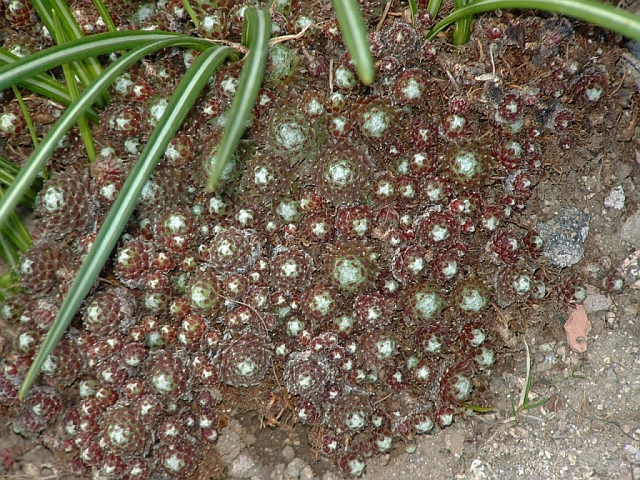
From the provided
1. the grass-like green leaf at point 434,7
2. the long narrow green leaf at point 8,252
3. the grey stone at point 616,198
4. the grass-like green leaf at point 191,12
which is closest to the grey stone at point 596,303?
the grey stone at point 616,198

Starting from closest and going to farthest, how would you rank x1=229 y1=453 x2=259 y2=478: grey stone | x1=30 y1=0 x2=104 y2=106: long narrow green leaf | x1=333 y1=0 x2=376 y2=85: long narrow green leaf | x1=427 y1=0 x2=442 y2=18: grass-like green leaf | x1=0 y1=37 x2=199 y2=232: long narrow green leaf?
x1=333 y1=0 x2=376 y2=85: long narrow green leaf → x1=0 y1=37 x2=199 y2=232: long narrow green leaf → x1=30 y1=0 x2=104 y2=106: long narrow green leaf → x1=427 y1=0 x2=442 y2=18: grass-like green leaf → x1=229 y1=453 x2=259 y2=478: grey stone

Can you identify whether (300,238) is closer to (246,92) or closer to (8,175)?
(246,92)

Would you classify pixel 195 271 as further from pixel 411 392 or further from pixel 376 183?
pixel 411 392

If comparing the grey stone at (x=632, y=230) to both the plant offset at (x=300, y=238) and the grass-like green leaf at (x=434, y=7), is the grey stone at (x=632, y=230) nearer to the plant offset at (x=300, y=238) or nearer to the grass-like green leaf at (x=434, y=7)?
the plant offset at (x=300, y=238)

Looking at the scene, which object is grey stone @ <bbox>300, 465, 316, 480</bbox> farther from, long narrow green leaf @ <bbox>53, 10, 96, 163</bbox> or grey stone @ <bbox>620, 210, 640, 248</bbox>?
grey stone @ <bbox>620, 210, 640, 248</bbox>

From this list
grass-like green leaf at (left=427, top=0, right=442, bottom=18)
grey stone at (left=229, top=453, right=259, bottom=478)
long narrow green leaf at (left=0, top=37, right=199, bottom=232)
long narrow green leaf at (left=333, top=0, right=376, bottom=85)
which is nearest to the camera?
long narrow green leaf at (left=333, top=0, right=376, bottom=85)

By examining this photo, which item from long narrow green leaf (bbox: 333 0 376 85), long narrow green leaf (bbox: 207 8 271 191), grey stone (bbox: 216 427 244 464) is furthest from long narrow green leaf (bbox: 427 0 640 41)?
grey stone (bbox: 216 427 244 464)

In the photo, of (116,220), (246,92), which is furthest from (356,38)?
(116,220)

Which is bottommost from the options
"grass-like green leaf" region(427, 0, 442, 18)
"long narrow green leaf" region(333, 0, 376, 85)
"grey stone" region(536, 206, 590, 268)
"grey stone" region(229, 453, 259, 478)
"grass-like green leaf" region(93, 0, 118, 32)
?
"grey stone" region(229, 453, 259, 478)

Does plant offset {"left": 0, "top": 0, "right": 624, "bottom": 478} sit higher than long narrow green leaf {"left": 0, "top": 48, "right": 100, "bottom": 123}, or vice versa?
long narrow green leaf {"left": 0, "top": 48, "right": 100, "bottom": 123}

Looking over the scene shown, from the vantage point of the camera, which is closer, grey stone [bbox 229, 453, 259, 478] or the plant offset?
the plant offset
